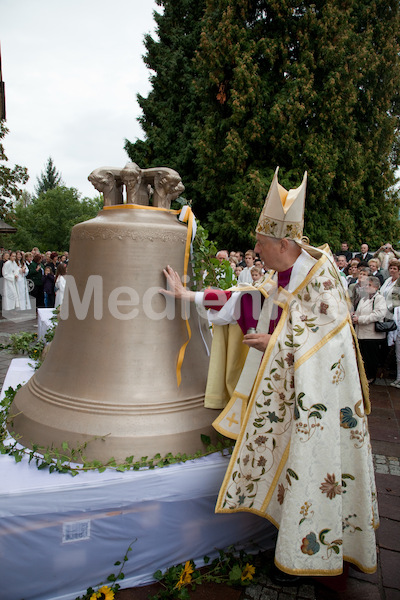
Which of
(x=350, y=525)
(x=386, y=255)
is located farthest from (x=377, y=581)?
(x=386, y=255)

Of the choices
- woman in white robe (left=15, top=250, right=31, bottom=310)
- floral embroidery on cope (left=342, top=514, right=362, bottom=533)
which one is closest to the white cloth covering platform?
floral embroidery on cope (left=342, top=514, right=362, bottom=533)

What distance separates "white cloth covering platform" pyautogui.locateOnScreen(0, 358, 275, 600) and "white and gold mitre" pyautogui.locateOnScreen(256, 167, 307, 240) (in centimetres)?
121

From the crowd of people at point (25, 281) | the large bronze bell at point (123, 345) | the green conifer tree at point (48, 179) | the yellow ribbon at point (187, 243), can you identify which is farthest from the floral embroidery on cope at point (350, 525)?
the green conifer tree at point (48, 179)

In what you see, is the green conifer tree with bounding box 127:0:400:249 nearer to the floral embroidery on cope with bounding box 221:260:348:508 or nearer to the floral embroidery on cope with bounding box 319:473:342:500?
the floral embroidery on cope with bounding box 221:260:348:508

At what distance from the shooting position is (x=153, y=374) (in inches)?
91.4

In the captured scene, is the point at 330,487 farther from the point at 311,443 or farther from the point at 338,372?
the point at 338,372

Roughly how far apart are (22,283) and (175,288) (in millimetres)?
12801

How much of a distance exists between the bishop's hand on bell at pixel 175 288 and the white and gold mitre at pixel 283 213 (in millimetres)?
560

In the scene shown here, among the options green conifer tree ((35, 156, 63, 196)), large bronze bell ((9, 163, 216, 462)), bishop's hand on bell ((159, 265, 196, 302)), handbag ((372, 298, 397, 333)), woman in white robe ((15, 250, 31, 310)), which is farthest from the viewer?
green conifer tree ((35, 156, 63, 196))

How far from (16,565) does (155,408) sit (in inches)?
36.6

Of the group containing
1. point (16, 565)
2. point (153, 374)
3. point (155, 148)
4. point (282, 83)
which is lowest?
point (16, 565)

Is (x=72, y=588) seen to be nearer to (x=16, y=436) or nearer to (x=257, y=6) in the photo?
(x=16, y=436)

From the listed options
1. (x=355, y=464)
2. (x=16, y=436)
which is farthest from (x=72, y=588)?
(x=355, y=464)

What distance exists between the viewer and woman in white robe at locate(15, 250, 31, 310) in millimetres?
13586
